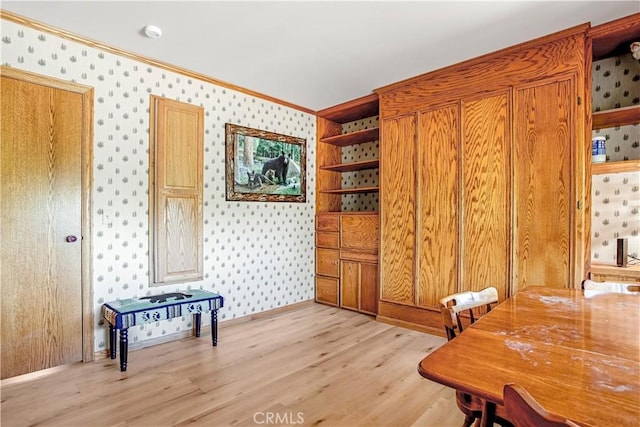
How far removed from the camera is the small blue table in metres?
2.54

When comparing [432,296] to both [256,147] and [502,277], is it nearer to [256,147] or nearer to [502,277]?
[502,277]

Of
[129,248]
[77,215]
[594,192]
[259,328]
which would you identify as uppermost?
[594,192]

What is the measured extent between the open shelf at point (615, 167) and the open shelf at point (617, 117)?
36 cm

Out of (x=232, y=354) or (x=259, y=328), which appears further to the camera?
(x=259, y=328)

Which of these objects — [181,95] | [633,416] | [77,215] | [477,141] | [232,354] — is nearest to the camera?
[633,416]

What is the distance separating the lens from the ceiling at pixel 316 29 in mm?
2277

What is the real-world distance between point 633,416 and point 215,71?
11.8ft

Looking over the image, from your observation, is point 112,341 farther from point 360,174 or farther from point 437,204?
point 360,174

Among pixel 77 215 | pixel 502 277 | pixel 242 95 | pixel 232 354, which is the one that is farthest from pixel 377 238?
pixel 77 215

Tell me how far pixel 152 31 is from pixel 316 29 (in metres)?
1.23

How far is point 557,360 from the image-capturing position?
1.01 meters

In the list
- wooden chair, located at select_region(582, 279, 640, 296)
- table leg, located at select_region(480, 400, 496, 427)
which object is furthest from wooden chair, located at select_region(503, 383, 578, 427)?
wooden chair, located at select_region(582, 279, 640, 296)

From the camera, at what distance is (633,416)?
0.74 meters

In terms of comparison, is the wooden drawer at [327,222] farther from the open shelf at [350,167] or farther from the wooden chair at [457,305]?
A: the wooden chair at [457,305]
